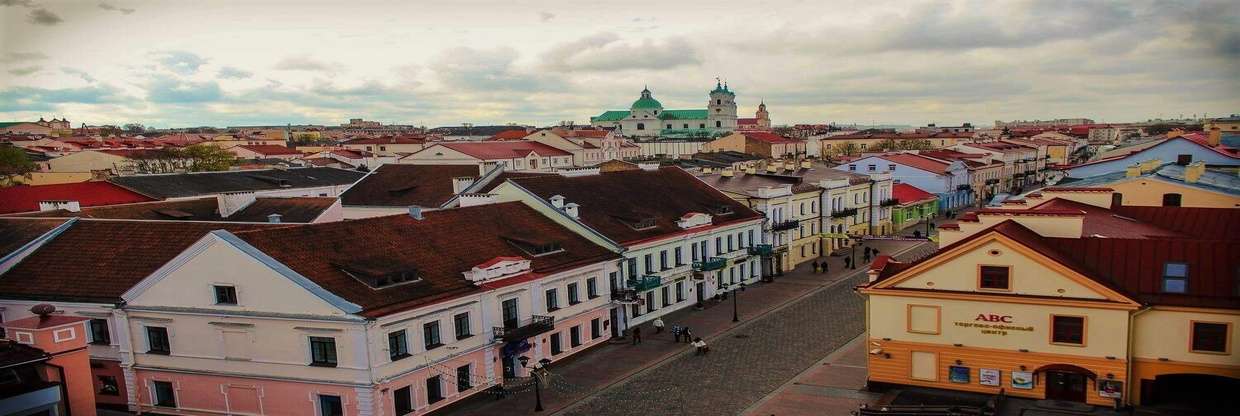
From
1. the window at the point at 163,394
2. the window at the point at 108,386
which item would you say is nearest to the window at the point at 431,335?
the window at the point at 163,394

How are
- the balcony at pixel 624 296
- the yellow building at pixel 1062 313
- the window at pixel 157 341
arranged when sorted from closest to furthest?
the yellow building at pixel 1062 313 → the window at pixel 157 341 → the balcony at pixel 624 296

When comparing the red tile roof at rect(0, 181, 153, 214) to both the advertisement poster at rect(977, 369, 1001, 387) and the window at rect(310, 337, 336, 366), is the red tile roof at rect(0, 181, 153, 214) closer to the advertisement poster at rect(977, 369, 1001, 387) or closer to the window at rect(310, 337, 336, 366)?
the window at rect(310, 337, 336, 366)

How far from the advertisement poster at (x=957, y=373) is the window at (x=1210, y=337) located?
6.65 m

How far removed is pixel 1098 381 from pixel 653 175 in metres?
31.7

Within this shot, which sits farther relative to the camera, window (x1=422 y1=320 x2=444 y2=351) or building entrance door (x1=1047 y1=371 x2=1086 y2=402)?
window (x1=422 y1=320 x2=444 y2=351)

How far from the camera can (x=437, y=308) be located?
28.7m

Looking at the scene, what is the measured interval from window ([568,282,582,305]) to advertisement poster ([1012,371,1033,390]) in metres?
18.0

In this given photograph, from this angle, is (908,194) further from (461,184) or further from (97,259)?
(97,259)

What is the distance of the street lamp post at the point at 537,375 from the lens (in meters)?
29.1

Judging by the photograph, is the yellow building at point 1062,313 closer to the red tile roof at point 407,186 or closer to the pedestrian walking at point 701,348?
the pedestrian walking at point 701,348

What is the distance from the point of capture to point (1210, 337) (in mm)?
24141

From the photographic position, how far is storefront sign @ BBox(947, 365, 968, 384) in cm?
2748

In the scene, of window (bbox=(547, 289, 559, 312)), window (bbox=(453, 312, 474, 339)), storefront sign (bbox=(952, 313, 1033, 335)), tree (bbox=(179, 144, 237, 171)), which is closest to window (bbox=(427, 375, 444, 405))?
window (bbox=(453, 312, 474, 339))

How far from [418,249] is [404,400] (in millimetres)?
6397
